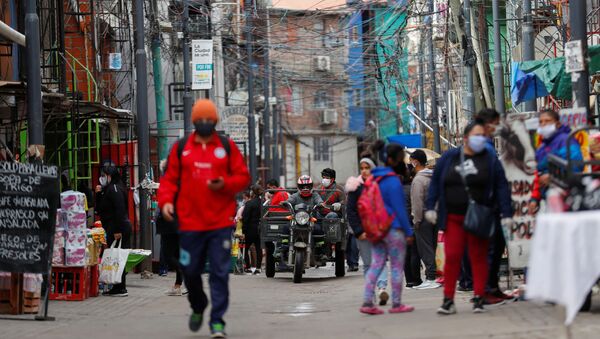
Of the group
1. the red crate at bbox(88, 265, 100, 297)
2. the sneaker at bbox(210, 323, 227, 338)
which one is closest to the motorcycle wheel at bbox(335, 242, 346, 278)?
the red crate at bbox(88, 265, 100, 297)

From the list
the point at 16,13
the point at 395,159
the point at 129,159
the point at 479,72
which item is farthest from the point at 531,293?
the point at 129,159

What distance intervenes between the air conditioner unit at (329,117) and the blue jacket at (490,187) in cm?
7404

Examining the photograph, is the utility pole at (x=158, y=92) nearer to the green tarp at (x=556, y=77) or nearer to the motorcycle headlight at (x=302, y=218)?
the motorcycle headlight at (x=302, y=218)

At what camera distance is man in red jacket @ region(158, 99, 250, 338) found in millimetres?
11422

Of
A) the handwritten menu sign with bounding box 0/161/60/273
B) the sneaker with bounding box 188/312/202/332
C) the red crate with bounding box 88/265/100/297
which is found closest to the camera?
the sneaker with bounding box 188/312/202/332

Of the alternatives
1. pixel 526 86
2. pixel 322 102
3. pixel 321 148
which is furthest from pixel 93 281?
pixel 321 148

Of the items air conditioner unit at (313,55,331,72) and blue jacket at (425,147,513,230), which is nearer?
blue jacket at (425,147,513,230)

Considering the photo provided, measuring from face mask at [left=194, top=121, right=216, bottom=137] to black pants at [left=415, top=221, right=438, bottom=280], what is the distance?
6233 millimetres

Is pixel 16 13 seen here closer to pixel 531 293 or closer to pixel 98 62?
pixel 98 62

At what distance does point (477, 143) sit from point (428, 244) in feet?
17.5

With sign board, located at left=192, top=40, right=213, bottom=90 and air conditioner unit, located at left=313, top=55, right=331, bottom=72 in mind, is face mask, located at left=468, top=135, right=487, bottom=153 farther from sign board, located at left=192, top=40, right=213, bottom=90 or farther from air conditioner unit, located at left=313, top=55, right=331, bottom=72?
air conditioner unit, located at left=313, top=55, right=331, bottom=72

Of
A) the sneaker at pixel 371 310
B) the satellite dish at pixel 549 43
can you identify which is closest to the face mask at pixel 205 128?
the sneaker at pixel 371 310

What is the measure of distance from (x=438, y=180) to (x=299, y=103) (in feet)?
239

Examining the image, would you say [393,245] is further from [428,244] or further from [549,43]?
[549,43]
